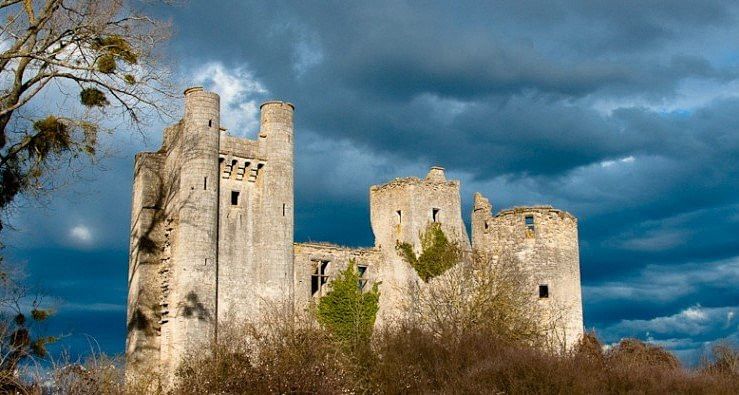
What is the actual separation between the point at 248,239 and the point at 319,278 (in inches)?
150

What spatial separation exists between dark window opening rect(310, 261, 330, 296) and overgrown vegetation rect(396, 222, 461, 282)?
352 cm

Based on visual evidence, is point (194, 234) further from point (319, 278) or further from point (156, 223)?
point (319, 278)

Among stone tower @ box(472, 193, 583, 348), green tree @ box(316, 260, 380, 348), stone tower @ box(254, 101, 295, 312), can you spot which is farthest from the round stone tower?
stone tower @ box(472, 193, 583, 348)

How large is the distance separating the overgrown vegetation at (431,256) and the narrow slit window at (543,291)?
13.0 feet

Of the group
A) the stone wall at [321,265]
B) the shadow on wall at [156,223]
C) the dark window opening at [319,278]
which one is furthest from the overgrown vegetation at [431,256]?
the shadow on wall at [156,223]

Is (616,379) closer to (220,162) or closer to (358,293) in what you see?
(358,293)

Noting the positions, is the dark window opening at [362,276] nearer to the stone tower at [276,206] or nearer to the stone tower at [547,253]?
the stone tower at [276,206]

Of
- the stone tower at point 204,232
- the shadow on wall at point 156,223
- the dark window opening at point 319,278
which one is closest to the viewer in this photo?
the stone tower at point 204,232

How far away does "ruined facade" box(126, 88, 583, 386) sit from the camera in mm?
34156

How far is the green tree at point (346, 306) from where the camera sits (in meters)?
36.9

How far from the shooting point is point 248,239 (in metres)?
36.1

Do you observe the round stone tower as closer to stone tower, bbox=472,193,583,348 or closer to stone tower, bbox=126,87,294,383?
stone tower, bbox=126,87,294,383

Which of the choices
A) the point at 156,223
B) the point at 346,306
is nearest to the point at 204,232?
the point at 156,223

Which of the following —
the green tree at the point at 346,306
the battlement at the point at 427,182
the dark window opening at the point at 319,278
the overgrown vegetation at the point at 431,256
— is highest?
the battlement at the point at 427,182
